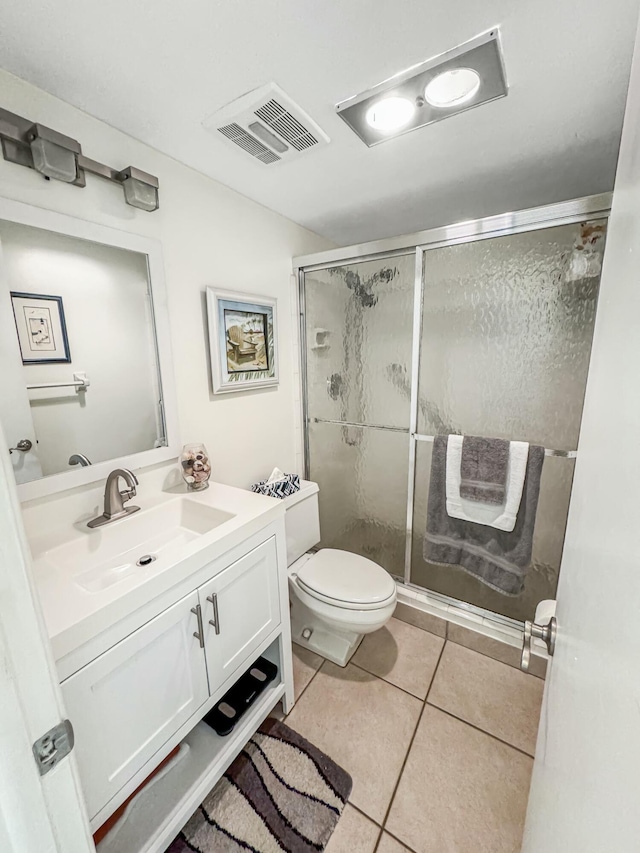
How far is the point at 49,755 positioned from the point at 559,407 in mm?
1777

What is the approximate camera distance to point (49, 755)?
419 millimetres

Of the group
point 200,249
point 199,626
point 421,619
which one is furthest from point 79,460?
point 421,619

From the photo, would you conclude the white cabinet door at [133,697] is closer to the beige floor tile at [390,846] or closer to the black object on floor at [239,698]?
the black object on floor at [239,698]

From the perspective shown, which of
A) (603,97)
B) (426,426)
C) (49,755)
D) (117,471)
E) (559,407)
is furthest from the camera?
(426,426)

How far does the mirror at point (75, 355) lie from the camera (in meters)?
0.98

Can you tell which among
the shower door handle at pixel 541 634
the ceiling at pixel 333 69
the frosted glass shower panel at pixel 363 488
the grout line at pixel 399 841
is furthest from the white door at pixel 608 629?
the frosted glass shower panel at pixel 363 488

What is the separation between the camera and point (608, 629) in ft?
1.08

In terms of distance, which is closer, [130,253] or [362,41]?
[362,41]

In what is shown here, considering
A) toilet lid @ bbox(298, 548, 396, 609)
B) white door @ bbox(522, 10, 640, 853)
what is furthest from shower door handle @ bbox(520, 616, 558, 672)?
toilet lid @ bbox(298, 548, 396, 609)

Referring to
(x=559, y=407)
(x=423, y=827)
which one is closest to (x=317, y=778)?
(x=423, y=827)

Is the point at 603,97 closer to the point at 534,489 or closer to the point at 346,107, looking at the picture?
the point at 346,107

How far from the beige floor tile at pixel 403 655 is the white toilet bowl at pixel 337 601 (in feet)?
0.27

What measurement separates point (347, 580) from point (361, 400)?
0.97 m

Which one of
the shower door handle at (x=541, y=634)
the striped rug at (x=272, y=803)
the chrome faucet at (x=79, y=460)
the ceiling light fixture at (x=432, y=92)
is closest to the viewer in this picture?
the shower door handle at (x=541, y=634)
